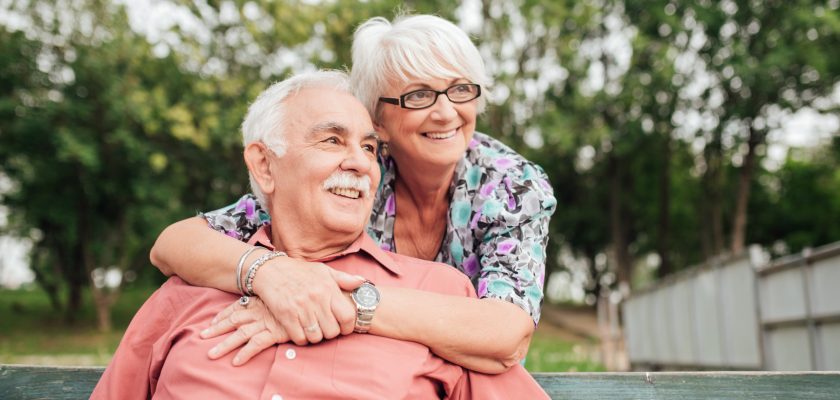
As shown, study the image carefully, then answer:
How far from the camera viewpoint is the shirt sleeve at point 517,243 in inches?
87.4

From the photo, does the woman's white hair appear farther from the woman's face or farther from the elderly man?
the elderly man

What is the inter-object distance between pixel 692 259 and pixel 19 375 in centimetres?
3077

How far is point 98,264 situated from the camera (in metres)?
21.2

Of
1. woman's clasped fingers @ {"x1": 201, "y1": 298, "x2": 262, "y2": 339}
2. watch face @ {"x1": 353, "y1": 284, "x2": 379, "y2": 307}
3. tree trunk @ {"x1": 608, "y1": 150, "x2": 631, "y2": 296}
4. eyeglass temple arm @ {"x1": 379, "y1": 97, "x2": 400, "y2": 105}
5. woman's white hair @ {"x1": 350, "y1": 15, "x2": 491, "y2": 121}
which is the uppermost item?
tree trunk @ {"x1": 608, "y1": 150, "x2": 631, "y2": 296}

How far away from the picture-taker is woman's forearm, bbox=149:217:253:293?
2.16 metres

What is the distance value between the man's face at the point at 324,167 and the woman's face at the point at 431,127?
1.04ft

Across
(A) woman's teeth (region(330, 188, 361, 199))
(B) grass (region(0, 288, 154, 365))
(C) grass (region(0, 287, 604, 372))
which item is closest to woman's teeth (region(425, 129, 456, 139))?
(A) woman's teeth (region(330, 188, 361, 199))

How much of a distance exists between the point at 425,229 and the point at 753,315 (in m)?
6.57

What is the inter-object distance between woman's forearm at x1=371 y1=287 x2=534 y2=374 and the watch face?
2 cm

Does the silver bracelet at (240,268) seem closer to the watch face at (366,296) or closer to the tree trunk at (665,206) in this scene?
the watch face at (366,296)

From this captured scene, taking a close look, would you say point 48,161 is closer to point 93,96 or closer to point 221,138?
point 93,96

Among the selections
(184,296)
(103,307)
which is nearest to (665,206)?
(103,307)

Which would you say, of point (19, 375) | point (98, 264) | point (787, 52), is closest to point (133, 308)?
point (98, 264)

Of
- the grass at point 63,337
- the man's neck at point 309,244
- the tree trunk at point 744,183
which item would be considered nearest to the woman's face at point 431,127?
the man's neck at point 309,244
